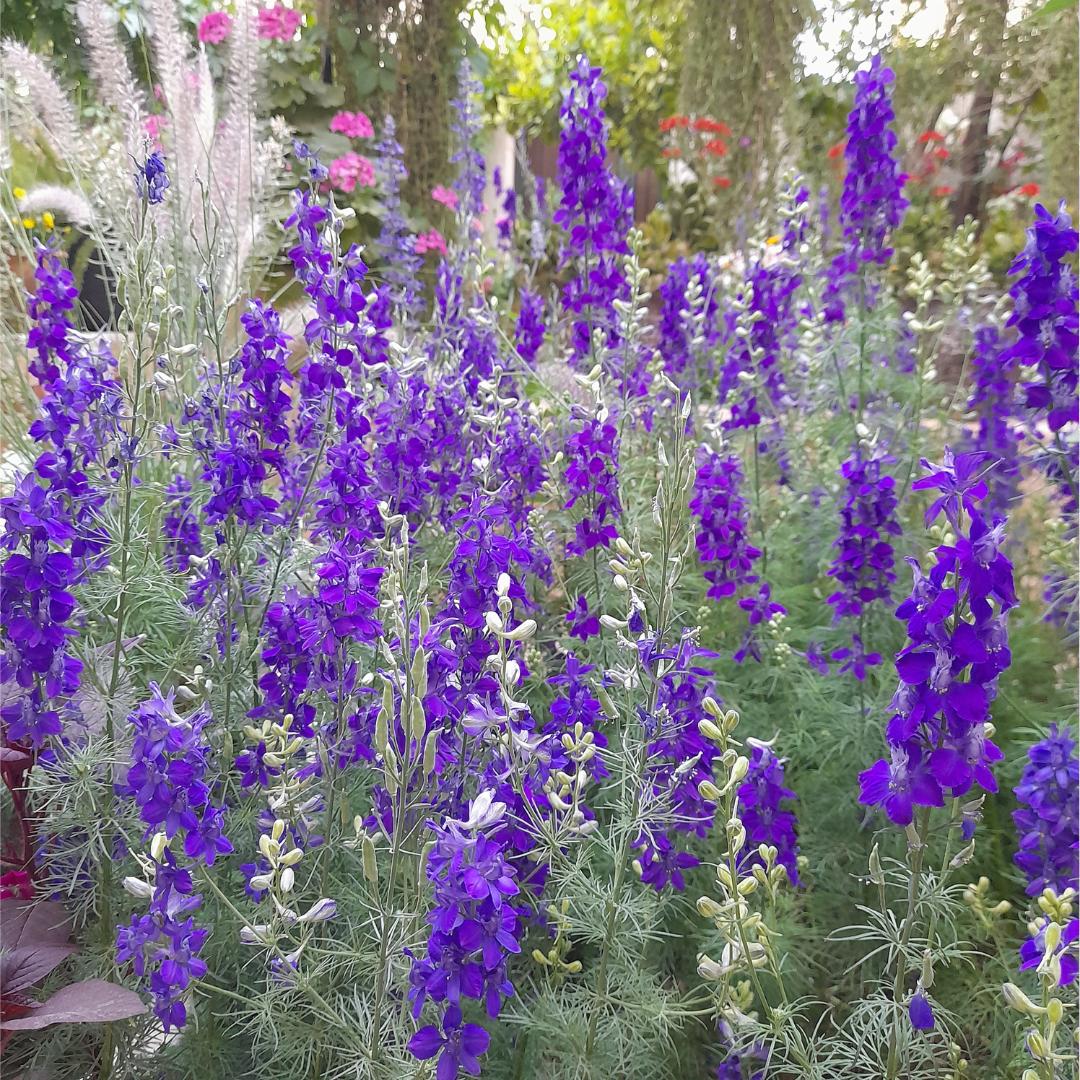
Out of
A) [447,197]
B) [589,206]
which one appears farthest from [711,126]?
[589,206]

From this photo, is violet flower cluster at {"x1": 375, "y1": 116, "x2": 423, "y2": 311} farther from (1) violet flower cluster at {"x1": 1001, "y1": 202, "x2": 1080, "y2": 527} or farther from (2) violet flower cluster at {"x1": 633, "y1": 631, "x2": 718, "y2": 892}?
(2) violet flower cluster at {"x1": 633, "y1": 631, "x2": 718, "y2": 892}

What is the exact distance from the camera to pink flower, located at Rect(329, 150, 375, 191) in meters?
4.40

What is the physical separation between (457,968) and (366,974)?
60 cm

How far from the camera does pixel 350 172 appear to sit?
4.43 m

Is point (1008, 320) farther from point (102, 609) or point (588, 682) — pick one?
point (102, 609)

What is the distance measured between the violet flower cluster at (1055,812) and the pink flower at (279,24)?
425cm

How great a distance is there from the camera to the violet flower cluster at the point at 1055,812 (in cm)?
149

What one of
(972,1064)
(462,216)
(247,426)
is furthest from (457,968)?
(462,216)

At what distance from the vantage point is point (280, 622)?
154 centimetres

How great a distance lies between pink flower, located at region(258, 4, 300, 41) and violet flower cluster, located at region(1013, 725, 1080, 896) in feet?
13.9

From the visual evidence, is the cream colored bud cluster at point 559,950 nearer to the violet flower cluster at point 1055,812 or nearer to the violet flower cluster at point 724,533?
the violet flower cluster at point 1055,812

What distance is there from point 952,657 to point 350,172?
4089mm

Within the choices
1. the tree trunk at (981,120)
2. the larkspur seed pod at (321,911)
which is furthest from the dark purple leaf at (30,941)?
the tree trunk at (981,120)

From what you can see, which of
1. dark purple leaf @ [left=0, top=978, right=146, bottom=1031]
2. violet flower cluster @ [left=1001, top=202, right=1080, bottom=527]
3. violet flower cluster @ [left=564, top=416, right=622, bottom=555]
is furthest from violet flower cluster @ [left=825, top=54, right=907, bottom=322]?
dark purple leaf @ [left=0, top=978, right=146, bottom=1031]
